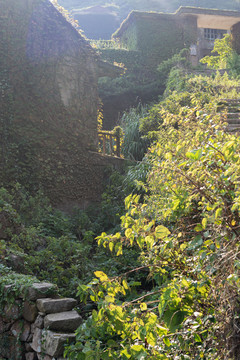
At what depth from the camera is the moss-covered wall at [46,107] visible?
25.8 feet

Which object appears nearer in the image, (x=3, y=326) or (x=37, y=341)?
(x=37, y=341)

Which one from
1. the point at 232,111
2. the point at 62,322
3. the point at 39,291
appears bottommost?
the point at 62,322

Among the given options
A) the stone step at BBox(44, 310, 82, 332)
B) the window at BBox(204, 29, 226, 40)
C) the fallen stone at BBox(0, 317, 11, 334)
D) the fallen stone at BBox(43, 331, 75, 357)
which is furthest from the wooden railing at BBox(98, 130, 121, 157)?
the window at BBox(204, 29, 226, 40)

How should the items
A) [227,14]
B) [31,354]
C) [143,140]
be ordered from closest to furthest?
[31,354] → [143,140] → [227,14]

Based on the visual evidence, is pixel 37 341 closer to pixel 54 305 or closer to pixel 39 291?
pixel 54 305

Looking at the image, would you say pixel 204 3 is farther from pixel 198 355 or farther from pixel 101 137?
pixel 198 355

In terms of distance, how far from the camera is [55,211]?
7.65 meters

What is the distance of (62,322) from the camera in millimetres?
3473

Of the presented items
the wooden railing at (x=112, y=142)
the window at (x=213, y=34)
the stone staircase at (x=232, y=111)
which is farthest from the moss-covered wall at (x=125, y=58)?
the stone staircase at (x=232, y=111)

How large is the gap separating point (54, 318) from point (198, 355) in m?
1.61

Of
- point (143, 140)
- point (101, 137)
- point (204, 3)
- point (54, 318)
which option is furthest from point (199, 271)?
point (204, 3)

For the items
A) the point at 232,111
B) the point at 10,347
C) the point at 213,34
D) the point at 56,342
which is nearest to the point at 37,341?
the point at 56,342

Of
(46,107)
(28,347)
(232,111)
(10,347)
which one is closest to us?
(28,347)

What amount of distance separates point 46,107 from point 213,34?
16.7 meters
